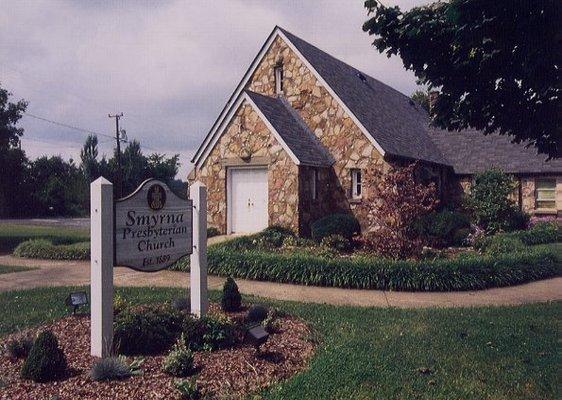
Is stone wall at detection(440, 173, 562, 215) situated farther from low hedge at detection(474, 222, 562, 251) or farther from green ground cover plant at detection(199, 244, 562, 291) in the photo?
green ground cover plant at detection(199, 244, 562, 291)

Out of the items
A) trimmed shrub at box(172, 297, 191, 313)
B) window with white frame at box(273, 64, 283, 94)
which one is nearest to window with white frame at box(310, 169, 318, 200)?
window with white frame at box(273, 64, 283, 94)

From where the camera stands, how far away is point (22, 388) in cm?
456

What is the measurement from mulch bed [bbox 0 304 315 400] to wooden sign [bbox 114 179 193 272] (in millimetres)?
1183

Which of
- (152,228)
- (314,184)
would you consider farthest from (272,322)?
(314,184)

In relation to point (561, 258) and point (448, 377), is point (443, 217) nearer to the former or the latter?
point (561, 258)

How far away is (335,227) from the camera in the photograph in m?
15.3

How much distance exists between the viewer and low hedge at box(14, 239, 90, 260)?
1474cm

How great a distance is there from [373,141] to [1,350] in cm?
1399

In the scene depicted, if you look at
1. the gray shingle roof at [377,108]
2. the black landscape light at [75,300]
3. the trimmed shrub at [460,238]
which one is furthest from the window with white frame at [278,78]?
the black landscape light at [75,300]

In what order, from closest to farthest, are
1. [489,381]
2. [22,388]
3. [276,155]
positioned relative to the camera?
[22,388] → [489,381] → [276,155]

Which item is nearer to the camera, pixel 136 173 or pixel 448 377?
pixel 448 377

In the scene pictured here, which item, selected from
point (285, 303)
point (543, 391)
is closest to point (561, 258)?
point (285, 303)

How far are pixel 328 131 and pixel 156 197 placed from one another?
528 inches

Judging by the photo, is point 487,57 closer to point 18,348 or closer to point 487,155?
point 18,348
